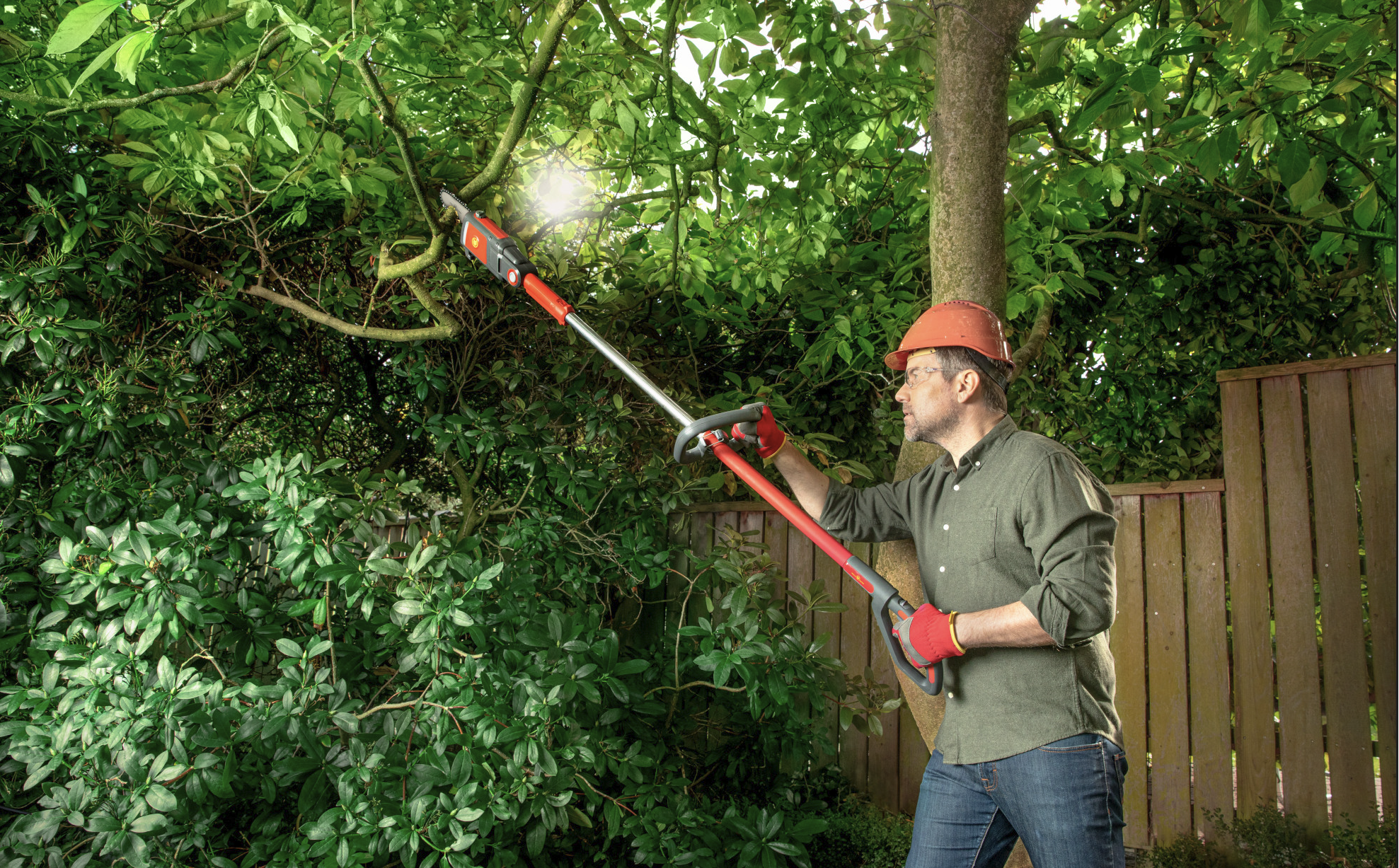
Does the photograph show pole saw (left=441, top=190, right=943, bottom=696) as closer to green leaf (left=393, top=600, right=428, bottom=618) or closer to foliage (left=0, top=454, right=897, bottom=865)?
foliage (left=0, top=454, right=897, bottom=865)

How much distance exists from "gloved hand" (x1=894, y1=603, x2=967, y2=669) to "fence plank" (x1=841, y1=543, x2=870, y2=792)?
2.17m

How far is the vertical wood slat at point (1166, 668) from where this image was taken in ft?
11.1

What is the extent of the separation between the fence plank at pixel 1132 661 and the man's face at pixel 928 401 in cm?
196

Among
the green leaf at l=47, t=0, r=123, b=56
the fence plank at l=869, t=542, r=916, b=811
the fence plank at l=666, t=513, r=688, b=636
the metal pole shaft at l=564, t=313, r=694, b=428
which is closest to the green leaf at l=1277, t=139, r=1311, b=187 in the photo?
the metal pole shaft at l=564, t=313, r=694, b=428

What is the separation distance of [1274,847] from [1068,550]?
223 centimetres

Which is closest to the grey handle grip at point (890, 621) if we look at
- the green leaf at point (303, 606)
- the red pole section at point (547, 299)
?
the red pole section at point (547, 299)

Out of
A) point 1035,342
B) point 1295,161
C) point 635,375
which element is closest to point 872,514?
point 635,375

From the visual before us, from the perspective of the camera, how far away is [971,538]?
1.92m

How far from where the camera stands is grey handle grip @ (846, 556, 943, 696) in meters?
1.84

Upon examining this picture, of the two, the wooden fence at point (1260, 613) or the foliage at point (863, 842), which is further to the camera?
the foliage at point (863, 842)

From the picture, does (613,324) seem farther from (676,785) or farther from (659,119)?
(676,785)

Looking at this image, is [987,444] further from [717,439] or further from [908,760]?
[908,760]

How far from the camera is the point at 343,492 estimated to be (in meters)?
2.63

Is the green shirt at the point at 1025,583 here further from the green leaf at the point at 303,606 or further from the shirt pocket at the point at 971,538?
the green leaf at the point at 303,606
